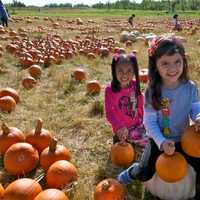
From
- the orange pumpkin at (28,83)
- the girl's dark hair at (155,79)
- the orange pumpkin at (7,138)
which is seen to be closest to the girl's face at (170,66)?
the girl's dark hair at (155,79)

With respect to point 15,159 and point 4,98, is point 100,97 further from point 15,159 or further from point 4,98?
point 15,159

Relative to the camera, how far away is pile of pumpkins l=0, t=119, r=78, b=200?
3.52m

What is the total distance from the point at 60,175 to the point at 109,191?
0.56 meters

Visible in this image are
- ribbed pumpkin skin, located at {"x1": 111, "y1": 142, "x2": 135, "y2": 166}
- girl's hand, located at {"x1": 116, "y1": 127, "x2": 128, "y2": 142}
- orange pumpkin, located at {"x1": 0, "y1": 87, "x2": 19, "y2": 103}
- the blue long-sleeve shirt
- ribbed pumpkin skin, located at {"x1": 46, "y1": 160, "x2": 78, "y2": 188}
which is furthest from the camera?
orange pumpkin, located at {"x1": 0, "y1": 87, "x2": 19, "y2": 103}

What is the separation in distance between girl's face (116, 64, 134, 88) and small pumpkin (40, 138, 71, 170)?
3.49ft

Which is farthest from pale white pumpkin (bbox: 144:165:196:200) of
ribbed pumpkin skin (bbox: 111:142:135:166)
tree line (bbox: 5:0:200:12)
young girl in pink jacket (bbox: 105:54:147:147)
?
tree line (bbox: 5:0:200:12)

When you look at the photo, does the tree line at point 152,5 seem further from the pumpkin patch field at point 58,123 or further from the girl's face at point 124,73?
the girl's face at point 124,73

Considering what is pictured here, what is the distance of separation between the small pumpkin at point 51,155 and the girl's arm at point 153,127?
3.17ft

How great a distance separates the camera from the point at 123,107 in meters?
4.94

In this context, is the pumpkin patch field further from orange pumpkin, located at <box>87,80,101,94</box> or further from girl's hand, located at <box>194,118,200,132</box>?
Answer: girl's hand, located at <box>194,118,200,132</box>

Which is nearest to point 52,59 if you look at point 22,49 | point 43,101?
point 22,49

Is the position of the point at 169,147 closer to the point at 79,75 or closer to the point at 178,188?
the point at 178,188

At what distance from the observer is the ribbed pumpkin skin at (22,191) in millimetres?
3496

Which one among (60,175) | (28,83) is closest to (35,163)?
(60,175)
